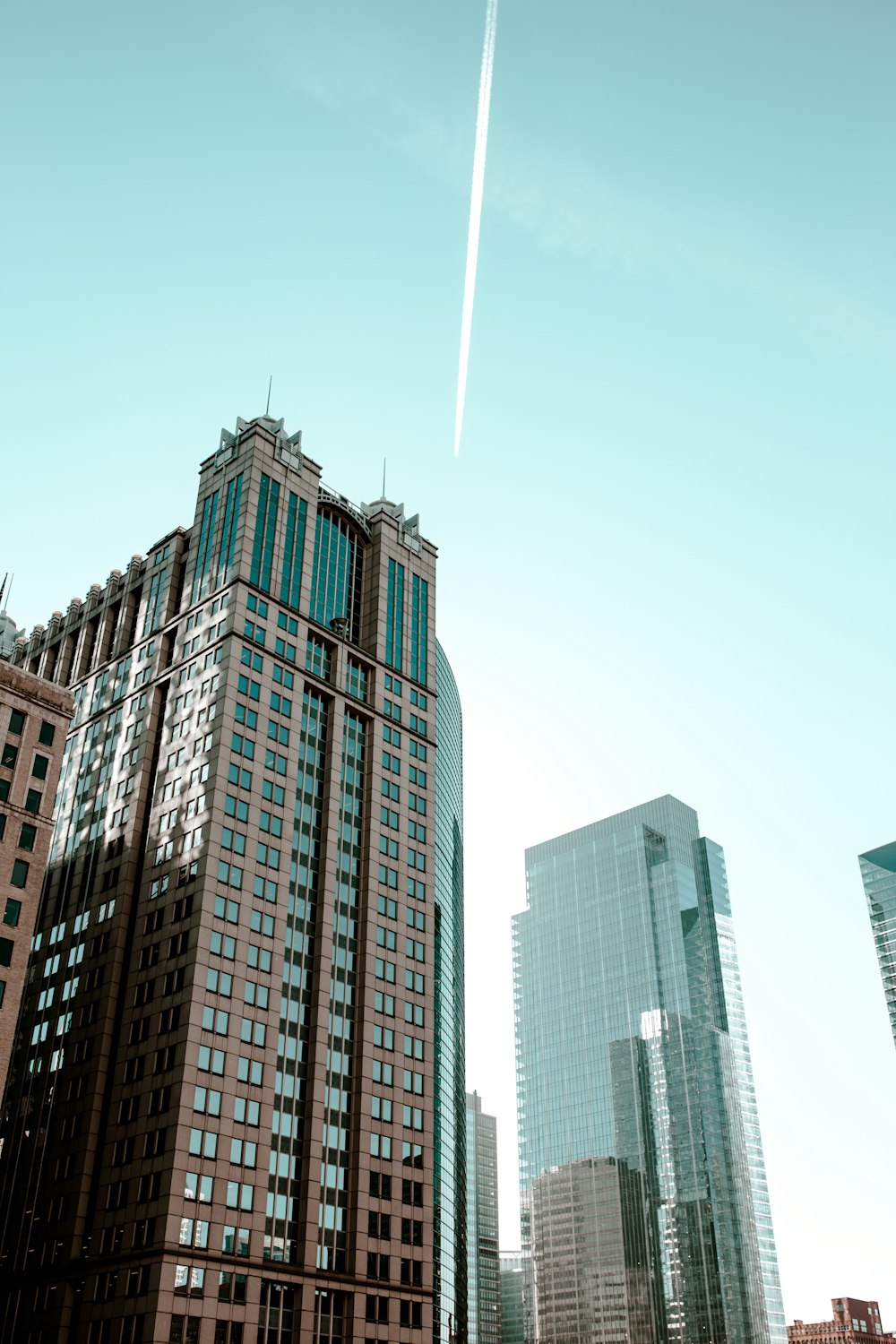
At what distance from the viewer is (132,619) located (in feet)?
459

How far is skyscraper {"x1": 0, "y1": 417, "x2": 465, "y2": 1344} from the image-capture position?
309 feet

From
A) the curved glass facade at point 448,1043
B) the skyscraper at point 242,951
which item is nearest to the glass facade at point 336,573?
the skyscraper at point 242,951

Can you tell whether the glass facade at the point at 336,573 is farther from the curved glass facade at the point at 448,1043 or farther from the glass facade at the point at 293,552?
the curved glass facade at the point at 448,1043

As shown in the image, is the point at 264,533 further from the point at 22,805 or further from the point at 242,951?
the point at 242,951

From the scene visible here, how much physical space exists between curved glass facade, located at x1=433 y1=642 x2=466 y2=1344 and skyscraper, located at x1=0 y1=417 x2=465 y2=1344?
10043 mm

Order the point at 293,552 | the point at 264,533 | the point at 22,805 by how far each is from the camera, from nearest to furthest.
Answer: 1. the point at 22,805
2. the point at 264,533
3. the point at 293,552

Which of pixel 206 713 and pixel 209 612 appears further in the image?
pixel 209 612

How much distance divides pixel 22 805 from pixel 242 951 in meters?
22.6

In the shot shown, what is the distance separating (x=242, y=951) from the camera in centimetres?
10338

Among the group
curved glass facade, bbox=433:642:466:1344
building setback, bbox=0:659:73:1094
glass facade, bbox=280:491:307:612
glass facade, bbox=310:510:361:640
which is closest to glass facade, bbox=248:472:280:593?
glass facade, bbox=280:491:307:612

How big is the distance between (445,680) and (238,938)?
94267 millimetres

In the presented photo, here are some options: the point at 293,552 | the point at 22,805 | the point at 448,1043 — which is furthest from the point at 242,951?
the point at 448,1043

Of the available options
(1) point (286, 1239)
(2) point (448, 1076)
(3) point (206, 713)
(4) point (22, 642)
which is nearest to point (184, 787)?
(3) point (206, 713)

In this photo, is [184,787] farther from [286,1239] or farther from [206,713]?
[286,1239]
